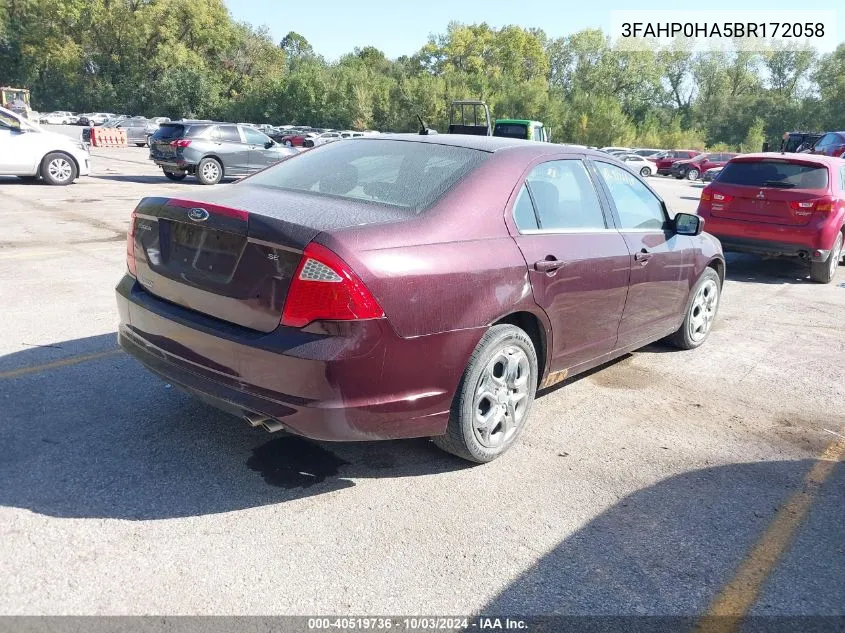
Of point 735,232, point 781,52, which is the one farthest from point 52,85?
point 735,232

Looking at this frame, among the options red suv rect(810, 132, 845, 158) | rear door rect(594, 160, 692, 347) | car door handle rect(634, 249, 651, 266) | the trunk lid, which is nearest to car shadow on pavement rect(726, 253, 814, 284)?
rear door rect(594, 160, 692, 347)

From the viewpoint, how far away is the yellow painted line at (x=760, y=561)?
8.52 ft

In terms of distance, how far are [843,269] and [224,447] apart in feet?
33.3

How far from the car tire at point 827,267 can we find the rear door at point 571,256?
19.3 feet

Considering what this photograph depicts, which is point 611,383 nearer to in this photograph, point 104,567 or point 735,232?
point 104,567

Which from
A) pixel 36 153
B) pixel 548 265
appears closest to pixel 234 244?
pixel 548 265

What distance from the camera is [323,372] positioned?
2924mm

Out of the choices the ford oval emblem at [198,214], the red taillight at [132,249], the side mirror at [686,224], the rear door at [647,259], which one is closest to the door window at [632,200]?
the rear door at [647,259]

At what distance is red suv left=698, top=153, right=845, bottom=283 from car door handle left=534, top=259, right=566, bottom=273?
20.2ft

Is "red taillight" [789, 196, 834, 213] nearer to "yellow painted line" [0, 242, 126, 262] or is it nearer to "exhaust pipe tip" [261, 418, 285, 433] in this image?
"exhaust pipe tip" [261, 418, 285, 433]

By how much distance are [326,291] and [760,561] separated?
2121 mm

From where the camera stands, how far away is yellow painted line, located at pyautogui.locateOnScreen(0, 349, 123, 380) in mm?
4453

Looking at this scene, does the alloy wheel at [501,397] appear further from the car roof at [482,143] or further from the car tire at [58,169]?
the car tire at [58,169]

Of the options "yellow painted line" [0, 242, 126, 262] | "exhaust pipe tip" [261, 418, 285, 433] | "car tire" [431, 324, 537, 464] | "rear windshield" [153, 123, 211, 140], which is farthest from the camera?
"rear windshield" [153, 123, 211, 140]
